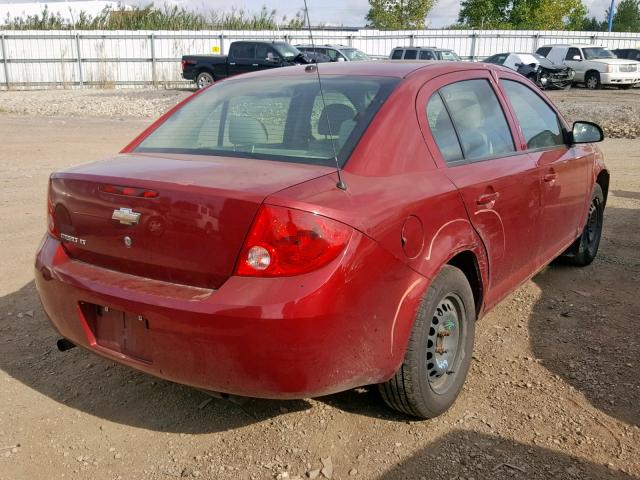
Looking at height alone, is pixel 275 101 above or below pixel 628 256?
above

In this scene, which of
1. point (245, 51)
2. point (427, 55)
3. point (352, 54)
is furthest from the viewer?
point (352, 54)

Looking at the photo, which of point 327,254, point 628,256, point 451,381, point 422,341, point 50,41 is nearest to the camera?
point 327,254

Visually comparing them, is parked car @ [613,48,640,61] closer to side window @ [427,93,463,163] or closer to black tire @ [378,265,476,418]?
side window @ [427,93,463,163]

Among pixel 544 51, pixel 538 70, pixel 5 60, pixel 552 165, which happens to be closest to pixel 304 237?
pixel 552 165

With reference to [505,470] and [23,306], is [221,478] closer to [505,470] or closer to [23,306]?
[505,470]

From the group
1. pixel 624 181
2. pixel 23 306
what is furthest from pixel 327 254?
pixel 624 181

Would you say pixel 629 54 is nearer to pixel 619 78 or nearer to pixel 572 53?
pixel 572 53

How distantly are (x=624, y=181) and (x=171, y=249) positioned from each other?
822 cm

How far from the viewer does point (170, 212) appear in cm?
253

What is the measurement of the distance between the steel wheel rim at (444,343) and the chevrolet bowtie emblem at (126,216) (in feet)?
4.53

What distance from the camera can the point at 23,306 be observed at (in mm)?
4410

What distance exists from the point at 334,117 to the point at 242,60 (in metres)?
22.8

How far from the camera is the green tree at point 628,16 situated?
229ft

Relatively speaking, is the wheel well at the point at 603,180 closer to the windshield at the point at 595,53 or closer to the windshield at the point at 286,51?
the windshield at the point at 286,51
